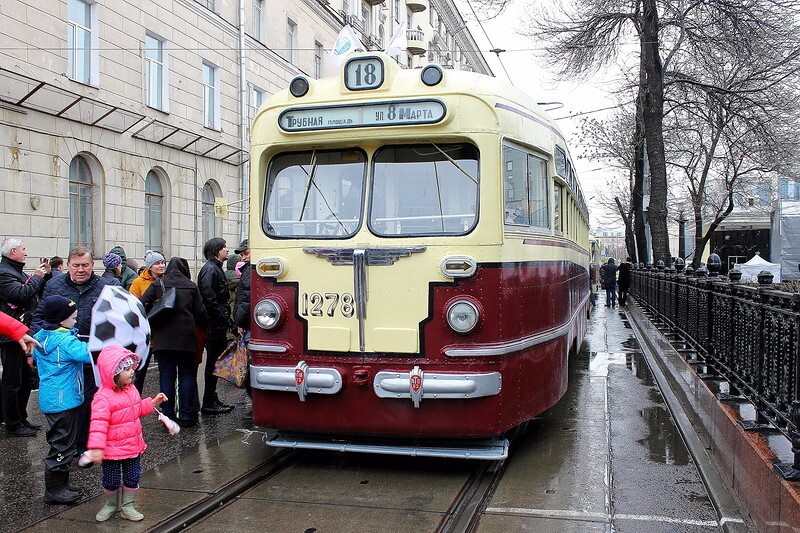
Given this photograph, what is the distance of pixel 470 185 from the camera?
5.81 m

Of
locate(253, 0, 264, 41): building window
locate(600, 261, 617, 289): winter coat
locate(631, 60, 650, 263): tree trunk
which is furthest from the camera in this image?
locate(600, 261, 617, 289): winter coat

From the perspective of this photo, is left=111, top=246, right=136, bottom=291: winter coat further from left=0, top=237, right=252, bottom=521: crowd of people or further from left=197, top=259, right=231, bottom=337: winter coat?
left=197, top=259, right=231, bottom=337: winter coat

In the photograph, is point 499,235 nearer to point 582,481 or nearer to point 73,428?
point 582,481

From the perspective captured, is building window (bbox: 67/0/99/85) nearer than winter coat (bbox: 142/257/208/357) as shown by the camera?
No

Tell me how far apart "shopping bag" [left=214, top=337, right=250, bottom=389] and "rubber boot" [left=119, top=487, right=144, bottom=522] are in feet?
8.94

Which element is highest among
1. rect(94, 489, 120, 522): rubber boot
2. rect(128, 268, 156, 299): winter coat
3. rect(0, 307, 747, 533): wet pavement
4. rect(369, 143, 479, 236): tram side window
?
rect(369, 143, 479, 236): tram side window

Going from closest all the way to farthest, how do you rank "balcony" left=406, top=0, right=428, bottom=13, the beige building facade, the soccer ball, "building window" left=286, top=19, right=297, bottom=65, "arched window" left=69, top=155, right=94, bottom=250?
the soccer ball < the beige building facade < "arched window" left=69, top=155, right=94, bottom=250 < "building window" left=286, top=19, right=297, bottom=65 < "balcony" left=406, top=0, right=428, bottom=13

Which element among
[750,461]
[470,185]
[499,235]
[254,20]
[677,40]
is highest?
[254,20]

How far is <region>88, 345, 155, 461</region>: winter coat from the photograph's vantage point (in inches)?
187

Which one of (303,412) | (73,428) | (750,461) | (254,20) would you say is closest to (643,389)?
(750,461)

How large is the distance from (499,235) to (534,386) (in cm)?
138

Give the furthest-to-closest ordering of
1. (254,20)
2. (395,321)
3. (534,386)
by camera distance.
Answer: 1. (254,20)
2. (534,386)
3. (395,321)

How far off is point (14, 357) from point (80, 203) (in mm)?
9970

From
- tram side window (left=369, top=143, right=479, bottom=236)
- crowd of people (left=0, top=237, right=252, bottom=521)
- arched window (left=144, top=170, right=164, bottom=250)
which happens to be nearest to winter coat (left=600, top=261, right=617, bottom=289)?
arched window (left=144, top=170, right=164, bottom=250)
